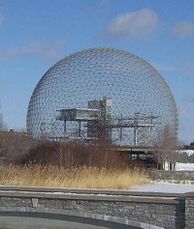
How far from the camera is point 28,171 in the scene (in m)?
24.4

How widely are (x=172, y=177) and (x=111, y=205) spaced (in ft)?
80.0

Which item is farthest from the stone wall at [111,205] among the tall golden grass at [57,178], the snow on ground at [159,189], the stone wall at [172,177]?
the stone wall at [172,177]

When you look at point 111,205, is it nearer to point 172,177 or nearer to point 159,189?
point 159,189

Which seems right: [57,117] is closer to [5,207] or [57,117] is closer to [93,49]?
[93,49]

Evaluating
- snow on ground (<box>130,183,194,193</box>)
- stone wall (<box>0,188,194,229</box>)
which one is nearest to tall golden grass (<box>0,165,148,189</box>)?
snow on ground (<box>130,183,194,193</box>)

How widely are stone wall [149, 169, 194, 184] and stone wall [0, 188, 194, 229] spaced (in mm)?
21433

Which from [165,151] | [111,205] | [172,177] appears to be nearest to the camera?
[111,205]

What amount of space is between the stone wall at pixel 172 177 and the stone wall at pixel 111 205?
70.3 ft

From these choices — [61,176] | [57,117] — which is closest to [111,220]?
[61,176]

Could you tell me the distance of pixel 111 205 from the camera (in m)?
18.0

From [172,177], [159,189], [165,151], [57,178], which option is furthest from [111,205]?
[165,151]

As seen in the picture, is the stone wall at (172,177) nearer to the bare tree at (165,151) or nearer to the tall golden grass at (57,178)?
the bare tree at (165,151)

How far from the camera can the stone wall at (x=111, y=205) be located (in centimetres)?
1719

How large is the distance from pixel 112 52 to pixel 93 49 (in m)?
2.44
